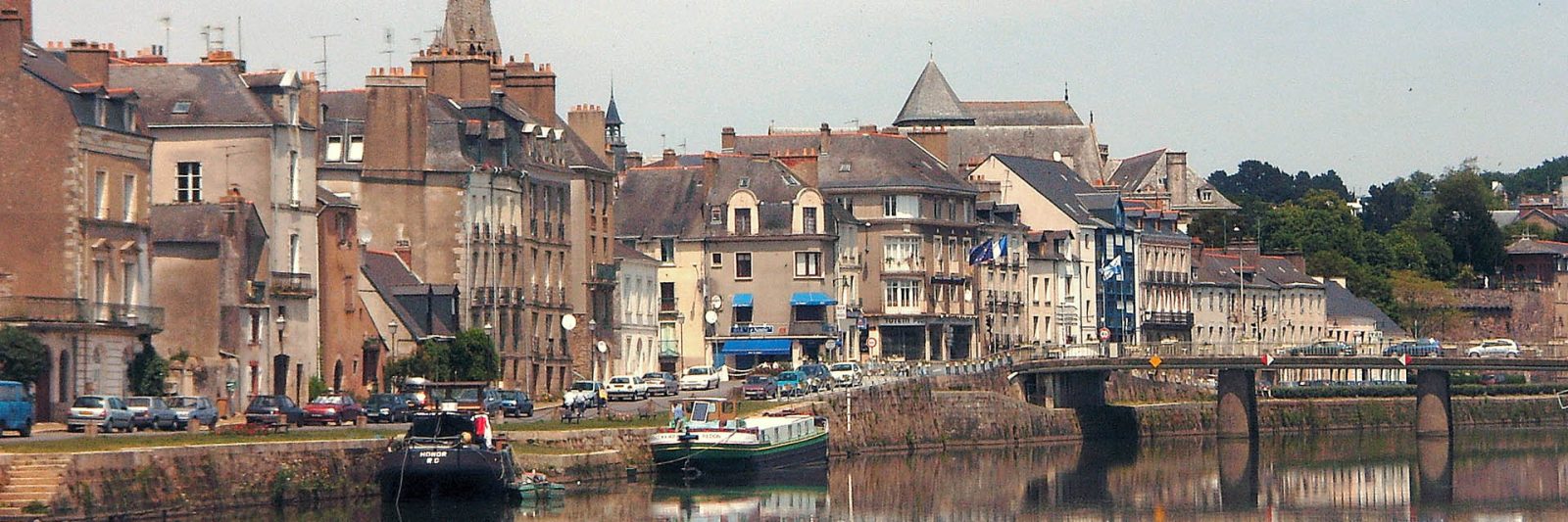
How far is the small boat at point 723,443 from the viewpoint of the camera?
257ft

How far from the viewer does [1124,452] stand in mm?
104812

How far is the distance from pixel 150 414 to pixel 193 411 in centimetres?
161

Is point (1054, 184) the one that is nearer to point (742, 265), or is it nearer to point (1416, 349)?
point (742, 265)

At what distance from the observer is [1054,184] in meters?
145

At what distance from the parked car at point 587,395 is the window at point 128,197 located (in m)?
12.8

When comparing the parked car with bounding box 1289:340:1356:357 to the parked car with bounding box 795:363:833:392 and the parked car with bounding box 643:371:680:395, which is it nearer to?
the parked car with bounding box 795:363:833:392

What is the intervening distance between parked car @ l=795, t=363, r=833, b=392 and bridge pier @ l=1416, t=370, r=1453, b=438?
2652cm

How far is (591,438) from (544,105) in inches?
1359

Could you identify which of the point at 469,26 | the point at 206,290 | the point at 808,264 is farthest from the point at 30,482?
the point at 469,26

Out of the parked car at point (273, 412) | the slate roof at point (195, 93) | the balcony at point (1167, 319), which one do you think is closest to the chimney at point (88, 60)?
the slate roof at point (195, 93)

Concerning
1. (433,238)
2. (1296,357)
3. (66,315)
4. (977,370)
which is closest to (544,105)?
(433,238)

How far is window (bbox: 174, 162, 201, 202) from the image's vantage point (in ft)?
276

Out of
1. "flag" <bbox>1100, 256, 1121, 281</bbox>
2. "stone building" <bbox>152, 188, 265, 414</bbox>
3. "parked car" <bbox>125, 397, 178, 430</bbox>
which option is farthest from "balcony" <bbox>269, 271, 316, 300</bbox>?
"flag" <bbox>1100, 256, 1121, 281</bbox>

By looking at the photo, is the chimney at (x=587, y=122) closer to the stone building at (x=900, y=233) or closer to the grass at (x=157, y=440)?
the stone building at (x=900, y=233)
